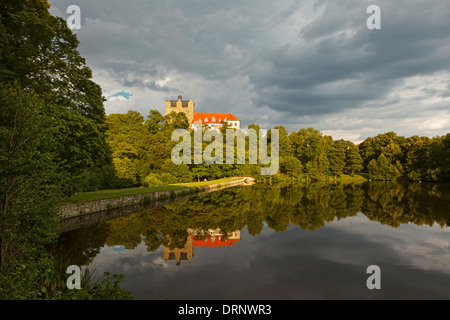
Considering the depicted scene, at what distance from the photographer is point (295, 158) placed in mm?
60438

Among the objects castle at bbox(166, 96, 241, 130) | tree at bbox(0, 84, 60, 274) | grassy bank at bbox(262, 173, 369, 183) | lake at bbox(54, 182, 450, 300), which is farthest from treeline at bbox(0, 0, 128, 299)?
castle at bbox(166, 96, 241, 130)

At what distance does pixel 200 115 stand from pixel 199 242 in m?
91.4

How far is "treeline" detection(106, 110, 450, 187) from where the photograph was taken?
35781mm

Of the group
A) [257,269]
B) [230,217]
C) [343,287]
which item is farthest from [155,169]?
→ [343,287]

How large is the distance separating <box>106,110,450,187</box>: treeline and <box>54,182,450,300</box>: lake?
18.8 metres

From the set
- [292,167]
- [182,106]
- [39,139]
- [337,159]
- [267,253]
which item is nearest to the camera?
[39,139]

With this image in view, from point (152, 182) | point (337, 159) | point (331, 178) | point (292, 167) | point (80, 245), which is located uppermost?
point (337, 159)

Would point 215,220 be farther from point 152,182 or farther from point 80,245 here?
point 152,182

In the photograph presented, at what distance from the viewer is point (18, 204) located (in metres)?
6.07

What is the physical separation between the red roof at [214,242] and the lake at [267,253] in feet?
0.17

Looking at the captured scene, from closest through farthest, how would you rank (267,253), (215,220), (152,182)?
(267,253), (215,220), (152,182)

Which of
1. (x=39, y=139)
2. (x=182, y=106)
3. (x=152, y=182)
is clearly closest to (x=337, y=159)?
(x=152, y=182)
